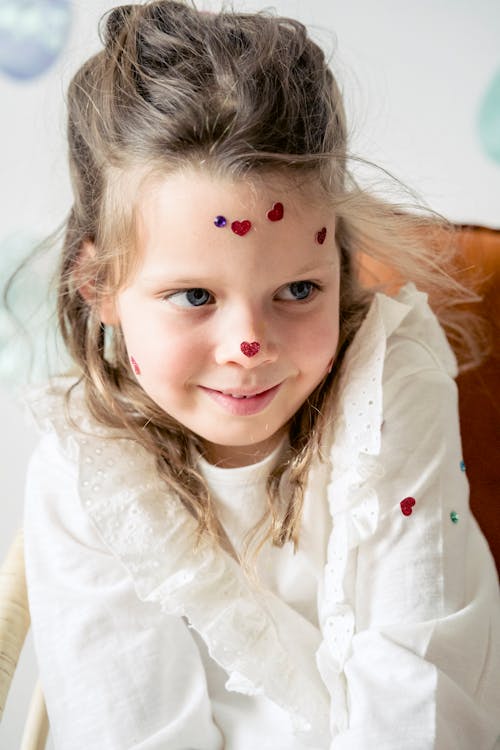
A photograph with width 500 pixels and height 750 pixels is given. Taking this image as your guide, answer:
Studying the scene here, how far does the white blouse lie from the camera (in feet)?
2.91

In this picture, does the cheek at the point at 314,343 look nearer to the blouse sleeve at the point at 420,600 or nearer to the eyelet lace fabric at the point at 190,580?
A: the blouse sleeve at the point at 420,600

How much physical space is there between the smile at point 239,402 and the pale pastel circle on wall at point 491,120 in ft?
2.30

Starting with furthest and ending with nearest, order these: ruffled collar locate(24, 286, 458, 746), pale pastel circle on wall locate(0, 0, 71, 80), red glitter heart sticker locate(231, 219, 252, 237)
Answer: pale pastel circle on wall locate(0, 0, 71, 80) → ruffled collar locate(24, 286, 458, 746) → red glitter heart sticker locate(231, 219, 252, 237)

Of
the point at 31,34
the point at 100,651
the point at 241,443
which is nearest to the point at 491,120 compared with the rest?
the point at 31,34

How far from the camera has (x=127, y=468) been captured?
0.97 meters

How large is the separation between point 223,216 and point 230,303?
0.07m

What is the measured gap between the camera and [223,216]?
2.65 feet

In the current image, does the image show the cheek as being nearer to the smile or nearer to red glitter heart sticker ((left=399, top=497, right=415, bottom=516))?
the smile

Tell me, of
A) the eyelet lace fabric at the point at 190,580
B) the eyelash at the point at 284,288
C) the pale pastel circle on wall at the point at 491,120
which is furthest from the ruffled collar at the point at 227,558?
the pale pastel circle on wall at the point at 491,120

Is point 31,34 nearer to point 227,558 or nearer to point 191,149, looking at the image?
point 191,149

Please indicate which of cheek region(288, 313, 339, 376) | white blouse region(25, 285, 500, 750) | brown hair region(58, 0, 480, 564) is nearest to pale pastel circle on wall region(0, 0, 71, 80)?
brown hair region(58, 0, 480, 564)

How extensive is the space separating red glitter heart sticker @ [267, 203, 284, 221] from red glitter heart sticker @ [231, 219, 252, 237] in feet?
0.07

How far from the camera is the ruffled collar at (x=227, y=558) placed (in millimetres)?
926

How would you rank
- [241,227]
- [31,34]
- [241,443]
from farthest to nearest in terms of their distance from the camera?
[31,34]
[241,443]
[241,227]
